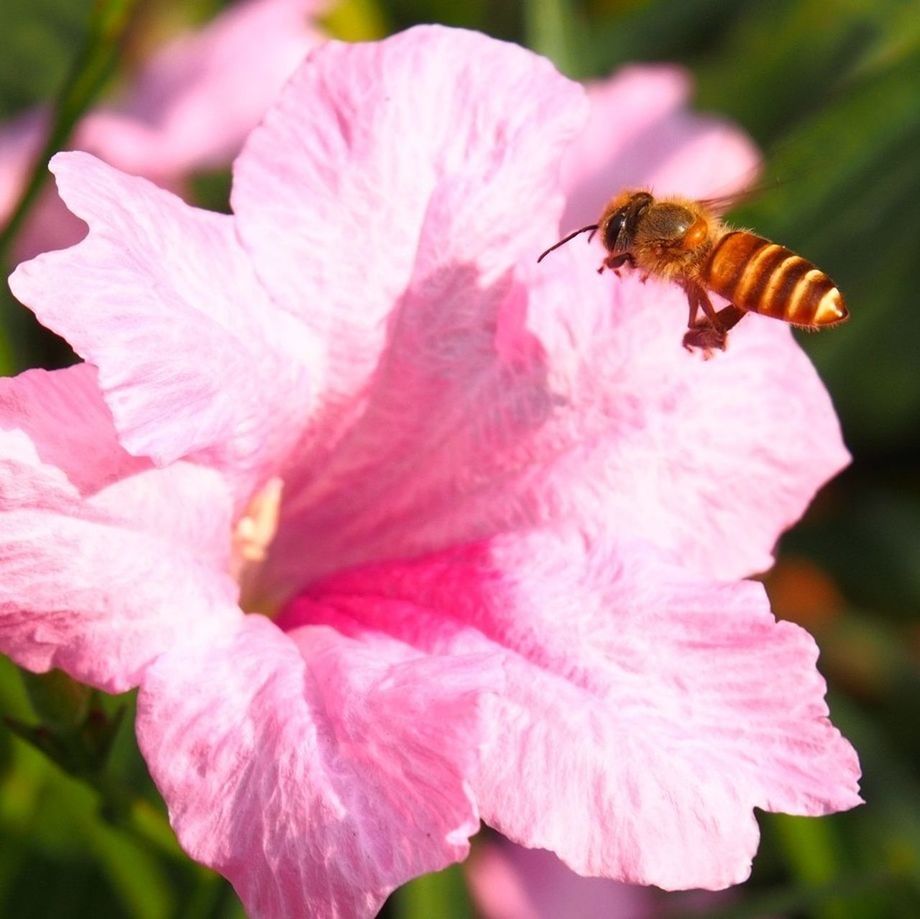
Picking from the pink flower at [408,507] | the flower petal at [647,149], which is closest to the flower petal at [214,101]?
A: the flower petal at [647,149]

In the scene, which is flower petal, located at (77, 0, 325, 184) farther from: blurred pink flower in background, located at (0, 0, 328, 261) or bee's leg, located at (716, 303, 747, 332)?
bee's leg, located at (716, 303, 747, 332)

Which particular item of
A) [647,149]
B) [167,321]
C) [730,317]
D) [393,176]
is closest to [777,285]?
[730,317]

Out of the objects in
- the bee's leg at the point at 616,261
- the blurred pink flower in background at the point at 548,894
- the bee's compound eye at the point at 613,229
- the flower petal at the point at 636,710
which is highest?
the bee's compound eye at the point at 613,229

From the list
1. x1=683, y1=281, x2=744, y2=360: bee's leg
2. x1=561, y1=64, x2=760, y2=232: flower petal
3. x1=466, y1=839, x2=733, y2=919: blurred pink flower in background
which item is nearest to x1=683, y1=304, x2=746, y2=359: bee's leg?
x1=683, y1=281, x2=744, y2=360: bee's leg

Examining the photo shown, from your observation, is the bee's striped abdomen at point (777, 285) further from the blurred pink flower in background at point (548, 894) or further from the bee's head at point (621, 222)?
the blurred pink flower in background at point (548, 894)

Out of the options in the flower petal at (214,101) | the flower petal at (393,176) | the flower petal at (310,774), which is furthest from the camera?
the flower petal at (214,101)

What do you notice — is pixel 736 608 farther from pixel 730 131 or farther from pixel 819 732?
pixel 730 131

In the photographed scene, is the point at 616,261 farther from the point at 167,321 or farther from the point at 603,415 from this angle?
the point at 167,321
